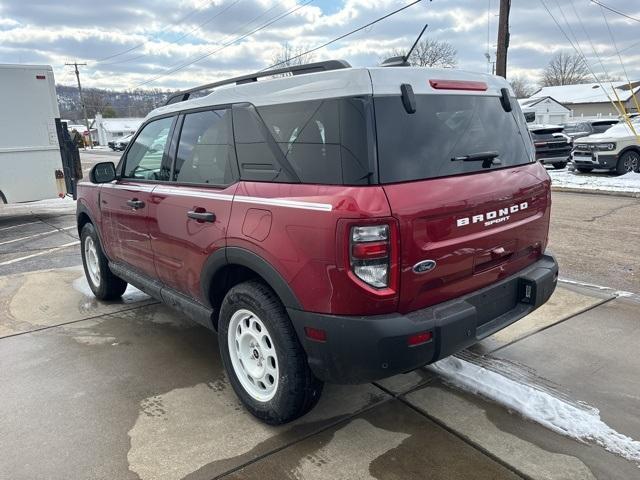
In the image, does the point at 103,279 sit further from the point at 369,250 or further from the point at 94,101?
the point at 94,101

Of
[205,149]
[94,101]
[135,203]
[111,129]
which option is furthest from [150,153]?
[94,101]

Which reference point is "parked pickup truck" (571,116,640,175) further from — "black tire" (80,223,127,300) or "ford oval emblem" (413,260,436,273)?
"ford oval emblem" (413,260,436,273)

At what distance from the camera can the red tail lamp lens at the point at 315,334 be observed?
97.6 inches

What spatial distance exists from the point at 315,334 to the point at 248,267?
0.58 m

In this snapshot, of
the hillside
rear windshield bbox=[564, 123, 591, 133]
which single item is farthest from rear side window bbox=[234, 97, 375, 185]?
the hillside

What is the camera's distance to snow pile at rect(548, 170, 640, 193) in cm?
1199

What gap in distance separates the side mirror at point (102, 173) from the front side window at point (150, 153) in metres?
0.16

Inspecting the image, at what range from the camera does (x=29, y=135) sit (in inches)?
392

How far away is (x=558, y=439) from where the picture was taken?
279 centimetres

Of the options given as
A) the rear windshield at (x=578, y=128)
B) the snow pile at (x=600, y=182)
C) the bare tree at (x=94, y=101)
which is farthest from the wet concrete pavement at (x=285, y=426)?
the bare tree at (x=94, y=101)

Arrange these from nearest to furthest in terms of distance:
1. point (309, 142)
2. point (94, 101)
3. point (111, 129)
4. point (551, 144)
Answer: point (309, 142)
point (551, 144)
point (111, 129)
point (94, 101)

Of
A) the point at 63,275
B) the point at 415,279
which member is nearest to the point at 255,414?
the point at 415,279

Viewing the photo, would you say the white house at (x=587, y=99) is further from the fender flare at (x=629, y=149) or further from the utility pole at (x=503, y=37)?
the fender flare at (x=629, y=149)

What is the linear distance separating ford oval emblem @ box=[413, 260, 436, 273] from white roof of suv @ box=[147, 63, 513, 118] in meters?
0.84
